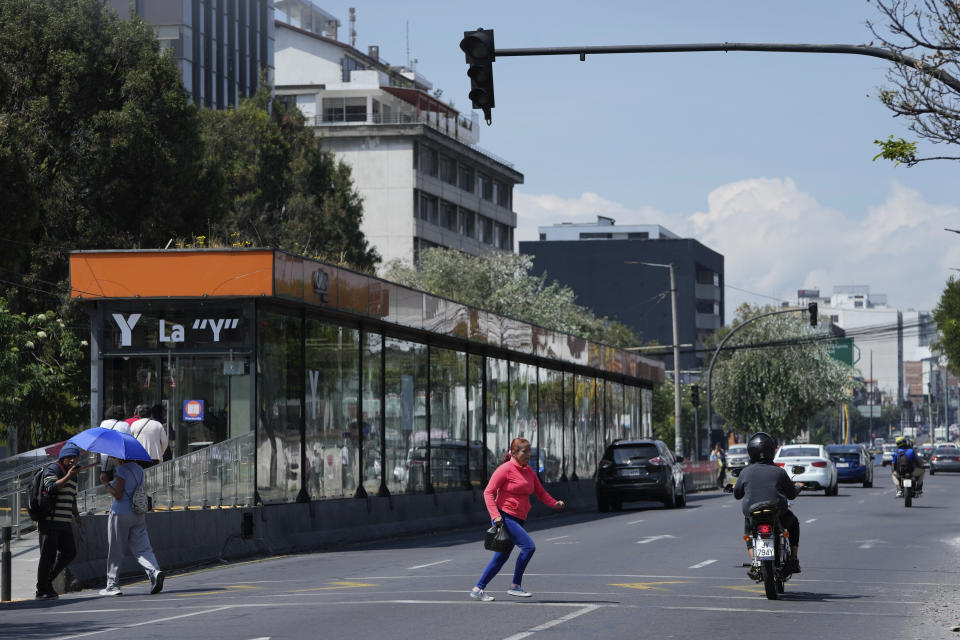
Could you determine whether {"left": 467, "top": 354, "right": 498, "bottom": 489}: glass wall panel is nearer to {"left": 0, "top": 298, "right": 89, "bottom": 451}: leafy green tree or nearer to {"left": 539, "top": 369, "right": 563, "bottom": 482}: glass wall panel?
{"left": 539, "top": 369, "right": 563, "bottom": 482}: glass wall panel

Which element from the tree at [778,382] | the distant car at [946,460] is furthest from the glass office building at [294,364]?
the distant car at [946,460]

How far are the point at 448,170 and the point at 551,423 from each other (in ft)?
163

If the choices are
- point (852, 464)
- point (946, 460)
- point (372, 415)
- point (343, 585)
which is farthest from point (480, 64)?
point (946, 460)

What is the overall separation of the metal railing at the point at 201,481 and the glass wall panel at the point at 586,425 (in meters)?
24.1

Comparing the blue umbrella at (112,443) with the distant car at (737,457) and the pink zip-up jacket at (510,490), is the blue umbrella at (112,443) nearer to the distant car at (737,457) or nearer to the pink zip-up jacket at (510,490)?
the pink zip-up jacket at (510,490)

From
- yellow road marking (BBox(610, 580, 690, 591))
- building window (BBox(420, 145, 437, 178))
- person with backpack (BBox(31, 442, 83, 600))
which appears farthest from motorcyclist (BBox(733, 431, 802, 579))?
building window (BBox(420, 145, 437, 178))

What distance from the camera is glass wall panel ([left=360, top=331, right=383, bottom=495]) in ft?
91.1

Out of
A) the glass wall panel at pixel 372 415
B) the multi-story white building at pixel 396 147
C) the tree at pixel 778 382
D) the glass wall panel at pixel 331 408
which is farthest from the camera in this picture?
the multi-story white building at pixel 396 147

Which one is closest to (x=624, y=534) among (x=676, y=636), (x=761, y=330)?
(x=676, y=636)

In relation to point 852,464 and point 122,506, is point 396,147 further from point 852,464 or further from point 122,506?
point 122,506

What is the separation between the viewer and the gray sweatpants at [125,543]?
1638 cm

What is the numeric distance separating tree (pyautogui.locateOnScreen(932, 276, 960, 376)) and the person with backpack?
7084 cm

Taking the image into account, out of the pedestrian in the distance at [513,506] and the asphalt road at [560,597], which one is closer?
the asphalt road at [560,597]

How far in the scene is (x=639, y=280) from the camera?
443ft
